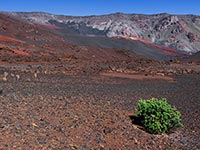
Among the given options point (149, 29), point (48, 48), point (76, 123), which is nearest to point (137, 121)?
point (76, 123)

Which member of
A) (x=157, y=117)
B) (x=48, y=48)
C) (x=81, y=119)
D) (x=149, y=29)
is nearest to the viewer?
(x=81, y=119)

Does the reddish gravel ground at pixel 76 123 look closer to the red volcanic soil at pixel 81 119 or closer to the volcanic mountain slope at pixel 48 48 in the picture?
the red volcanic soil at pixel 81 119

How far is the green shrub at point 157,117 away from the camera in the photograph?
31.1 ft

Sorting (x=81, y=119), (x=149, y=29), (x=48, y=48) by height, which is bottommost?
(x=48, y=48)

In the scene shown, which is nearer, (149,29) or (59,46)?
(59,46)

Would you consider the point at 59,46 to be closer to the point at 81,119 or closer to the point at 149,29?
the point at 81,119

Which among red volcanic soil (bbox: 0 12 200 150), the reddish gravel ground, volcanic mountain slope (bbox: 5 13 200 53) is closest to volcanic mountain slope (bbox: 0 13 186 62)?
red volcanic soil (bbox: 0 12 200 150)

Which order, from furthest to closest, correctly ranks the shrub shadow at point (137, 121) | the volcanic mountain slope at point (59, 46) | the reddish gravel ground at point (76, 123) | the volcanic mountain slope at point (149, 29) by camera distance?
the volcanic mountain slope at point (149, 29)
the volcanic mountain slope at point (59, 46)
the shrub shadow at point (137, 121)
the reddish gravel ground at point (76, 123)

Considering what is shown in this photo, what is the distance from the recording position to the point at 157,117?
955 cm

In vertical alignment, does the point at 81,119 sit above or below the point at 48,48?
above

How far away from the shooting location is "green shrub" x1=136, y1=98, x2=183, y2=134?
9492 mm

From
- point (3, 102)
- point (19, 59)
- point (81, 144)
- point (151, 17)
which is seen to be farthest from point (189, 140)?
point (151, 17)

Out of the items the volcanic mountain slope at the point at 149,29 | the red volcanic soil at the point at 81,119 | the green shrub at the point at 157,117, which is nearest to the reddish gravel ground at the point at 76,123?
the red volcanic soil at the point at 81,119

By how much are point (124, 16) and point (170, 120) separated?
10427 centimetres
